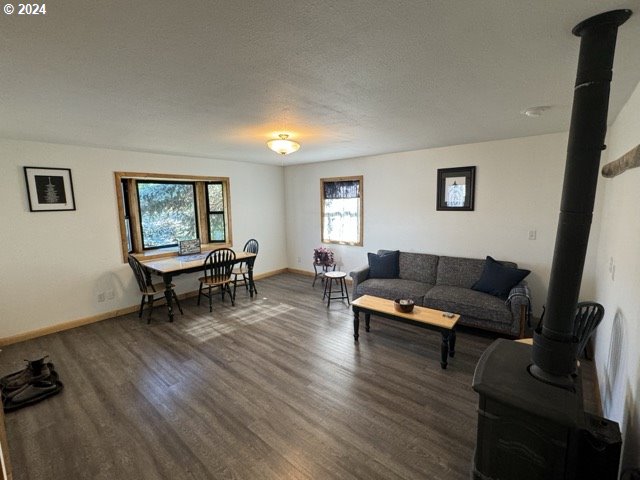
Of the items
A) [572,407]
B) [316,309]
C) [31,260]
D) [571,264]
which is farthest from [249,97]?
[31,260]

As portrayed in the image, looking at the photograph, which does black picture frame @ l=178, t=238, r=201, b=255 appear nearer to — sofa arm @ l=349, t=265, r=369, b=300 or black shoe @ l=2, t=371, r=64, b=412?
black shoe @ l=2, t=371, r=64, b=412

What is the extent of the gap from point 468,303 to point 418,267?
108 centimetres

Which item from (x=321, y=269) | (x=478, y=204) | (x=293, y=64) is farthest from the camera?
(x=321, y=269)

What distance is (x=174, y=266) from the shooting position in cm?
433

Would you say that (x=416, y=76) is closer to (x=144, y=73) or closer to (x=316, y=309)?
(x=144, y=73)

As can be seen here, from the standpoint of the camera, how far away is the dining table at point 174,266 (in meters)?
4.16

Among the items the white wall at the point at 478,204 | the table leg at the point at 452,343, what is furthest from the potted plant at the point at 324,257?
the table leg at the point at 452,343

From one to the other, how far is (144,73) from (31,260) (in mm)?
3348

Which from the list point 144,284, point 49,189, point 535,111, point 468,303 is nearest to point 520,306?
point 468,303

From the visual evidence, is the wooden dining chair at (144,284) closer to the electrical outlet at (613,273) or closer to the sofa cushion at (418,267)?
the sofa cushion at (418,267)

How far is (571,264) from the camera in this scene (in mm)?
1415

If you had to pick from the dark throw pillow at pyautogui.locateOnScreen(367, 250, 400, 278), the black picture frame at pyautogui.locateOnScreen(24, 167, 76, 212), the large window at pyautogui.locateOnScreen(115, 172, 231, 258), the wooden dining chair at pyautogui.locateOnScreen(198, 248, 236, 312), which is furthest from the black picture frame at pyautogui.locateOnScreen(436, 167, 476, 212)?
the black picture frame at pyautogui.locateOnScreen(24, 167, 76, 212)

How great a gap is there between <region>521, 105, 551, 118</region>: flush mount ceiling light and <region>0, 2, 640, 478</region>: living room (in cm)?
20

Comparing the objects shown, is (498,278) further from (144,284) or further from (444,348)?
(144,284)
